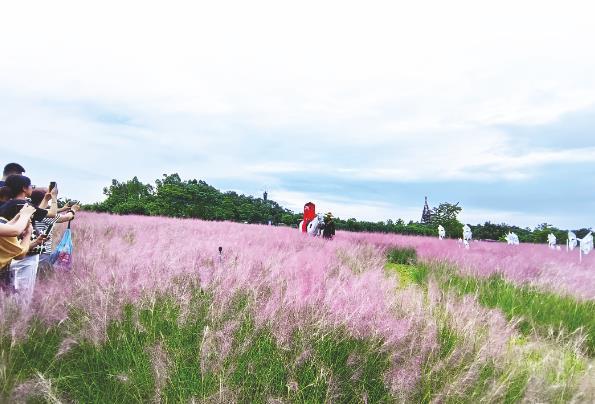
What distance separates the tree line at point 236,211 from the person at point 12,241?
64.1 feet

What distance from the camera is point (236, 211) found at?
2630 centimetres

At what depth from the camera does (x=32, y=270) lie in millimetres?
3557

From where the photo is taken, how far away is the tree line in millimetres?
23188

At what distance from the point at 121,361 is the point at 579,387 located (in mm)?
2725

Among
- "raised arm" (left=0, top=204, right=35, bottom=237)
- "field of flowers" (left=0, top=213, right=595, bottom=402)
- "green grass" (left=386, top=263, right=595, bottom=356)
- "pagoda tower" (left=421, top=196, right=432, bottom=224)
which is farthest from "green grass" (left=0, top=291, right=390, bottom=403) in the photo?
"pagoda tower" (left=421, top=196, right=432, bottom=224)

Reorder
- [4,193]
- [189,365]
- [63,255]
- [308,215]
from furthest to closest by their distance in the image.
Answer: [308,215], [63,255], [4,193], [189,365]

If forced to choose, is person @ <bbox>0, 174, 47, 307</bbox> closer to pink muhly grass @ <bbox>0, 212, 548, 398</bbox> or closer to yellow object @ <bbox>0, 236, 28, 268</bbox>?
yellow object @ <bbox>0, 236, 28, 268</bbox>

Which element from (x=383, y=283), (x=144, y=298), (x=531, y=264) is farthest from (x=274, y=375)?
(x=531, y=264)

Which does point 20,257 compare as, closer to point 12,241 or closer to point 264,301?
→ point 12,241

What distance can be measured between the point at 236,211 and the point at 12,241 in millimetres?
23124

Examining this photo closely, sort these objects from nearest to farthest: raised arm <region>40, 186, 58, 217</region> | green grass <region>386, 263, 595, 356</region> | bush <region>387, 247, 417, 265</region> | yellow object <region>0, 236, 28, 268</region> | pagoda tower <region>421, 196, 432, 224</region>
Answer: yellow object <region>0, 236, 28, 268</region>
raised arm <region>40, 186, 58, 217</region>
green grass <region>386, 263, 595, 356</region>
bush <region>387, 247, 417, 265</region>
pagoda tower <region>421, 196, 432, 224</region>

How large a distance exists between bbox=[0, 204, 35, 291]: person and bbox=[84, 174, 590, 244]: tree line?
19.5 metres

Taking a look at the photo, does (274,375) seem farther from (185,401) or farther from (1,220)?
(1,220)

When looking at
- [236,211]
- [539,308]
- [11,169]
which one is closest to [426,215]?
[236,211]
